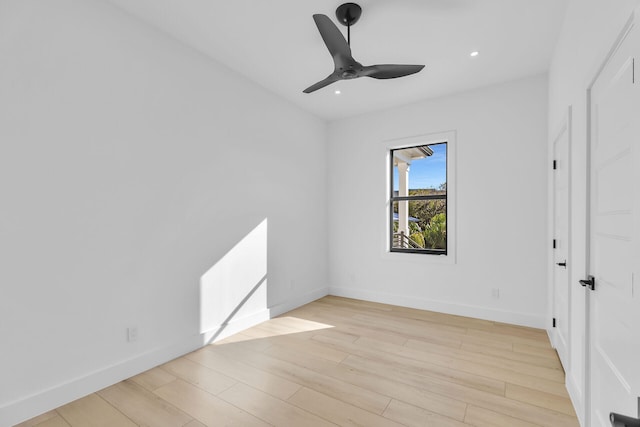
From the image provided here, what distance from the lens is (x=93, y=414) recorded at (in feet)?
6.24

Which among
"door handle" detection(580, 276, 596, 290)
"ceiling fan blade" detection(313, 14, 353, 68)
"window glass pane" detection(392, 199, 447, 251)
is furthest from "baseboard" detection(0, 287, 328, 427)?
"door handle" detection(580, 276, 596, 290)

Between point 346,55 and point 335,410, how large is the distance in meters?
2.40

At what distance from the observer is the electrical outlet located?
2.33 meters

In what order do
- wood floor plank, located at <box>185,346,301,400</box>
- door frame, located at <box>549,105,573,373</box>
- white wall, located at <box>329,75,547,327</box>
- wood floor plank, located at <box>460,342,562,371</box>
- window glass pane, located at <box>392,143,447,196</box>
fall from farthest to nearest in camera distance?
window glass pane, located at <box>392,143,447,196</box>, white wall, located at <box>329,75,547,327</box>, wood floor plank, located at <box>460,342,562,371</box>, wood floor plank, located at <box>185,346,301,400</box>, door frame, located at <box>549,105,573,373</box>

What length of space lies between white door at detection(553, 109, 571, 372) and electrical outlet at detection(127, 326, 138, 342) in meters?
3.26

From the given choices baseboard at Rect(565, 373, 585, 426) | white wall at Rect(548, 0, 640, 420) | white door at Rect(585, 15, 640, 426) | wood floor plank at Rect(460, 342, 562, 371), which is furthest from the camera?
wood floor plank at Rect(460, 342, 562, 371)

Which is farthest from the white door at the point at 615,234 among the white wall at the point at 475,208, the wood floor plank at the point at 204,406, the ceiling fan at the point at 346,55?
the white wall at the point at 475,208

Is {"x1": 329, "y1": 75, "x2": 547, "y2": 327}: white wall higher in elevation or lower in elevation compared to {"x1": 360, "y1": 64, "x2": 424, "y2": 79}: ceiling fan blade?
lower

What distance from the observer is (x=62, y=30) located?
79.2 inches

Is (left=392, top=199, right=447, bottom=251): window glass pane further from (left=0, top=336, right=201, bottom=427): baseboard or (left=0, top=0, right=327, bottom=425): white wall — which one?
(left=0, top=336, right=201, bottom=427): baseboard

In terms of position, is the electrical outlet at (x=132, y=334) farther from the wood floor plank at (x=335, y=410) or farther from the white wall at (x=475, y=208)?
the white wall at (x=475, y=208)

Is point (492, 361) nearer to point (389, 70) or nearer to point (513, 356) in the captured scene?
point (513, 356)

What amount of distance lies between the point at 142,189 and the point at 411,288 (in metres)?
3.36

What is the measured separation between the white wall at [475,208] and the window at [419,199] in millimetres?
225
